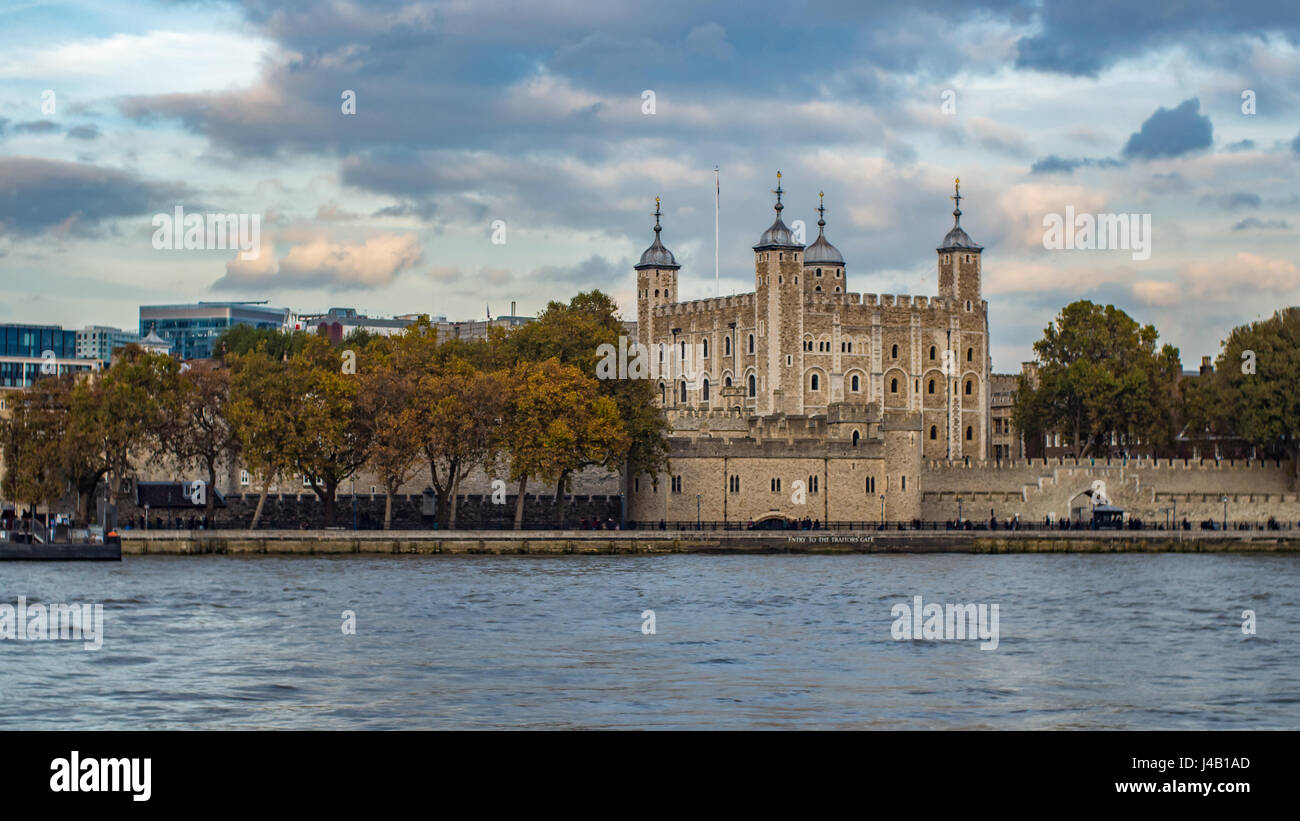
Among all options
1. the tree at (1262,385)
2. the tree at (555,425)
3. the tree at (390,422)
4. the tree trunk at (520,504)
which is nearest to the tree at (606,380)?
the tree at (555,425)

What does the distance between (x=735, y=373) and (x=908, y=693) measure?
66.0 m

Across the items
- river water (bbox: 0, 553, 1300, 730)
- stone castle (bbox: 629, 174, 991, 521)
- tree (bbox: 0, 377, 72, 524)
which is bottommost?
river water (bbox: 0, 553, 1300, 730)

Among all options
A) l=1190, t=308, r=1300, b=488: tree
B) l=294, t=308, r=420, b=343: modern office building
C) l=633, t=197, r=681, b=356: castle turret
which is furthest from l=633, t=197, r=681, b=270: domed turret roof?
l=294, t=308, r=420, b=343: modern office building

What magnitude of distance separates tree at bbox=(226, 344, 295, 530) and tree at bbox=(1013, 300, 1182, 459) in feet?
125

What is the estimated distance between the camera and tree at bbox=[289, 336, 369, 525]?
205 ft

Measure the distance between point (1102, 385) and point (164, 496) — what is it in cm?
4174

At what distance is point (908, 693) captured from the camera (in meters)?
27.0

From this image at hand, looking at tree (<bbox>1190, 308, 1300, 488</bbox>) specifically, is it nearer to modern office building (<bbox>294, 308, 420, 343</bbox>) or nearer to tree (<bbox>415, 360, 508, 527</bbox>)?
tree (<bbox>415, 360, 508, 527</bbox>)

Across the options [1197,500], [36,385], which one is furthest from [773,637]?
[1197,500]

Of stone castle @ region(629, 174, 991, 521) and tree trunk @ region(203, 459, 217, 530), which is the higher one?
stone castle @ region(629, 174, 991, 521)

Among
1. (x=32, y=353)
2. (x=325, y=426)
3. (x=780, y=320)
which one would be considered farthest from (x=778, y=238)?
(x=32, y=353)

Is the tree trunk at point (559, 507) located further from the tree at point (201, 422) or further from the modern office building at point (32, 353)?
the modern office building at point (32, 353)

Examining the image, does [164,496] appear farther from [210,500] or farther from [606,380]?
[606,380]
